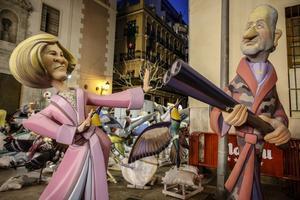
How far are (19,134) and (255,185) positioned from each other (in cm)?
453

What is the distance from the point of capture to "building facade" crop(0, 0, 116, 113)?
24.4 feet

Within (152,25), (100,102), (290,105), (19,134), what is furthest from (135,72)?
(100,102)

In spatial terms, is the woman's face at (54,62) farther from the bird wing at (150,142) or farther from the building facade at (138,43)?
the building facade at (138,43)

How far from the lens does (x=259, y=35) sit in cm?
155

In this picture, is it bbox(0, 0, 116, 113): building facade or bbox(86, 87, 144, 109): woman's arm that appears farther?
bbox(0, 0, 116, 113): building facade

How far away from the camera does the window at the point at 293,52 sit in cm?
372

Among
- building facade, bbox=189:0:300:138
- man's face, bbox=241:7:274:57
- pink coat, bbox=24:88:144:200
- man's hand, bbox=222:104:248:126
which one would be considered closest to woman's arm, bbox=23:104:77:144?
pink coat, bbox=24:88:144:200

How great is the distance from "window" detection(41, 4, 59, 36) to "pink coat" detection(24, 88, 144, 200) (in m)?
8.13

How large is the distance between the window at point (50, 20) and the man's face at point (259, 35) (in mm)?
8564

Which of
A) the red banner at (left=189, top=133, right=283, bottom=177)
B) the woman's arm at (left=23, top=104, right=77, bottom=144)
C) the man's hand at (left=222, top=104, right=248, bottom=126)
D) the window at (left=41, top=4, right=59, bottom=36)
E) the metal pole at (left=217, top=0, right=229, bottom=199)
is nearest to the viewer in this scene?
the man's hand at (left=222, top=104, right=248, bottom=126)

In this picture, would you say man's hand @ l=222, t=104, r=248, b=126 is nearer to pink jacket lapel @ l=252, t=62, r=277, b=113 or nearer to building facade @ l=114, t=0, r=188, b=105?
pink jacket lapel @ l=252, t=62, r=277, b=113

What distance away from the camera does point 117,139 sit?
4.15 meters

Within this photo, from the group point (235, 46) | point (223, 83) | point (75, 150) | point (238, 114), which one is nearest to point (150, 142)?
point (223, 83)

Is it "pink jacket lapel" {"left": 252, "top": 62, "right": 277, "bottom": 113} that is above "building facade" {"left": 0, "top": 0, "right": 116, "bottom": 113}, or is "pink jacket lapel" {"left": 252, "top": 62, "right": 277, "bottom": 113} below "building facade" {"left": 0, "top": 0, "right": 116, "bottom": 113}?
below
